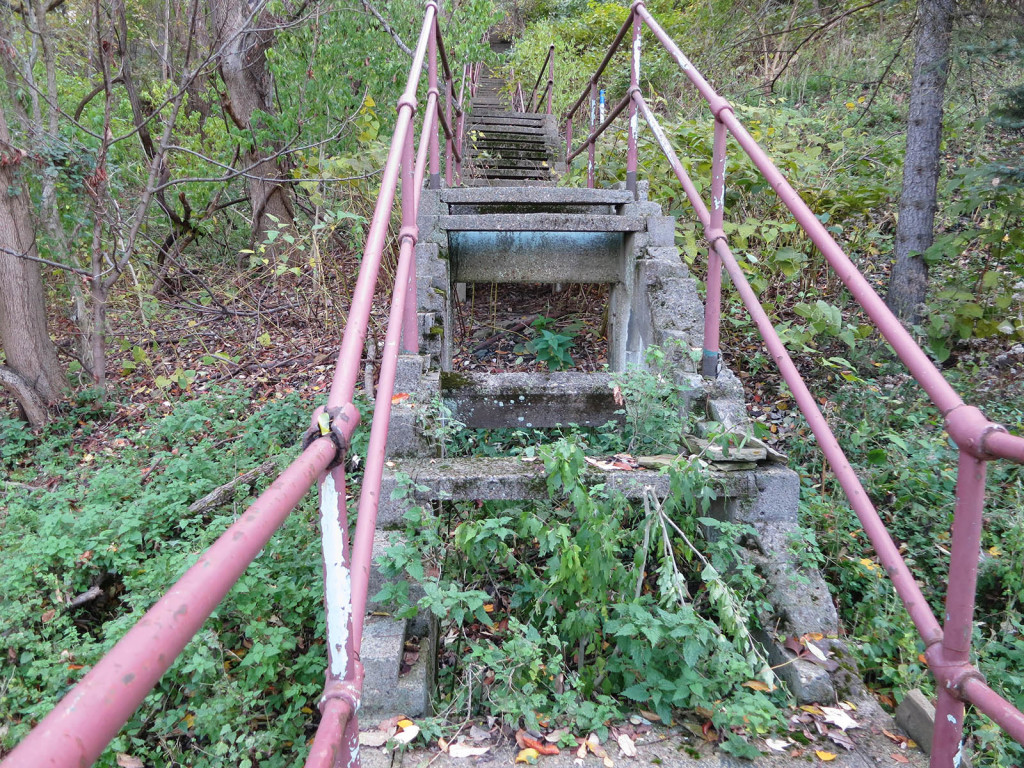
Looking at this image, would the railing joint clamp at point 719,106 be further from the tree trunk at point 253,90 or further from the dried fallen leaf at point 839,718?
the tree trunk at point 253,90

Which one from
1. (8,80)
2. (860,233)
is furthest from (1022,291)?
(8,80)

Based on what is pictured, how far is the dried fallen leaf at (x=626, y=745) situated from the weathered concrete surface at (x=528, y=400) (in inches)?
58.5

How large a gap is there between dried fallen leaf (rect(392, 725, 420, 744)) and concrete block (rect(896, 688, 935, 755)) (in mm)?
1387

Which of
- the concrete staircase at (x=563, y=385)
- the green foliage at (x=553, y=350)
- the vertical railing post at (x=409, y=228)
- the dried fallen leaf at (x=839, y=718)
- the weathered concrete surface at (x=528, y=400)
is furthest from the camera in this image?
the green foliage at (x=553, y=350)

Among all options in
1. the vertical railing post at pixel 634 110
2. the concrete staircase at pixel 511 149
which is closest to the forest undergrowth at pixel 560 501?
the vertical railing post at pixel 634 110

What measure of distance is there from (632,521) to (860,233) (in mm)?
4078

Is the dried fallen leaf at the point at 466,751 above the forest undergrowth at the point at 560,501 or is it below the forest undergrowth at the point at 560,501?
below

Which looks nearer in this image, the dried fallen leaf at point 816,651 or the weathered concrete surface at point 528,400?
the dried fallen leaf at point 816,651

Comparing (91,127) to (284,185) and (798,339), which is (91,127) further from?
(798,339)

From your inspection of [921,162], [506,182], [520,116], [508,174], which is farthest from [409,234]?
[520,116]

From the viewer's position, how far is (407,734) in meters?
1.74

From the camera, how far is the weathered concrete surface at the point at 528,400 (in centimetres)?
298

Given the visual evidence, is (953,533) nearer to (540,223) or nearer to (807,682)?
(807,682)

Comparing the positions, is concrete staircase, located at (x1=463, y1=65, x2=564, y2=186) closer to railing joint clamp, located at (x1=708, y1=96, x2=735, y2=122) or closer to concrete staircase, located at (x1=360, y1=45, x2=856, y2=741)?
concrete staircase, located at (x1=360, y1=45, x2=856, y2=741)
